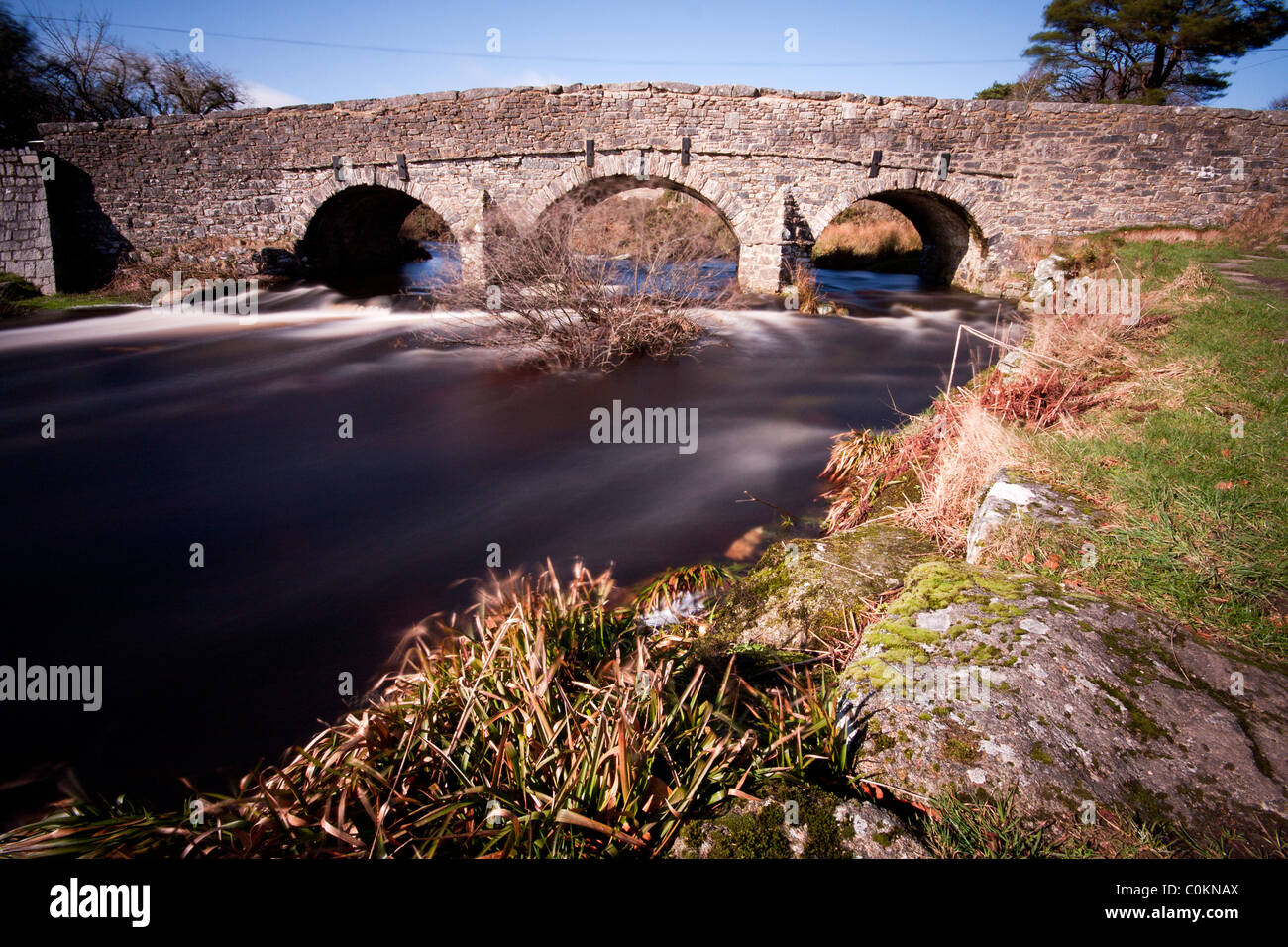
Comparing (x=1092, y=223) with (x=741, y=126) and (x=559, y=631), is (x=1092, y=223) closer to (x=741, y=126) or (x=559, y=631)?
(x=741, y=126)

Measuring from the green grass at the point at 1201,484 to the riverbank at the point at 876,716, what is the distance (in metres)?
0.02

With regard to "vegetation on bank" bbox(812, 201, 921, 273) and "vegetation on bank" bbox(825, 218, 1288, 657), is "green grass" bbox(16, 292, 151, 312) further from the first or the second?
"vegetation on bank" bbox(812, 201, 921, 273)

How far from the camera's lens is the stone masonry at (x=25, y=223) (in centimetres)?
1540

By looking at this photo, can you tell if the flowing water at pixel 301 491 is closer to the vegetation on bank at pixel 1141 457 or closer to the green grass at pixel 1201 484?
the vegetation on bank at pixel 1141 457

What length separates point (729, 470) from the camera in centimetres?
686

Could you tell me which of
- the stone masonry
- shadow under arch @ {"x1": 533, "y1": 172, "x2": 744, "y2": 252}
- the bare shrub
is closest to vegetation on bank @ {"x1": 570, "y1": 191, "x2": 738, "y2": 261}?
the bare shrub

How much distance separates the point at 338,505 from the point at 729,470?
157 inches

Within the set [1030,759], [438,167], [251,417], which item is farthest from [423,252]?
[1030,759]

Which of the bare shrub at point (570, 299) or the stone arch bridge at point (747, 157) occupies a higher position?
the stone arch bridge at point (747, 157)

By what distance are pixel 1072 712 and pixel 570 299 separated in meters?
8.76

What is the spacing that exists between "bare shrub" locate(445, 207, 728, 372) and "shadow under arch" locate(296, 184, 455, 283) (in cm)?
836

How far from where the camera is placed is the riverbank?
1833 mm

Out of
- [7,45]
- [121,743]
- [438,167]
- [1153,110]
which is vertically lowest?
[121,743]

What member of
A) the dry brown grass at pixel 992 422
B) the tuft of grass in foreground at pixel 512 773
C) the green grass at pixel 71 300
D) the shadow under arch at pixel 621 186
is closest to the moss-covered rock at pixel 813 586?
the dry brown grass at pixel 992 422
